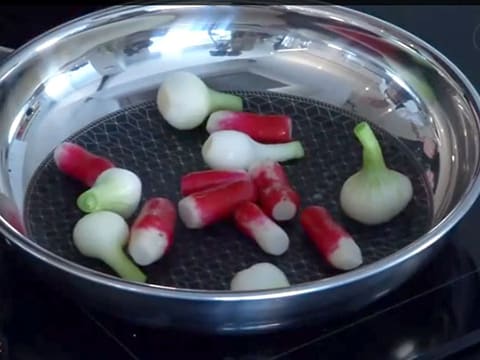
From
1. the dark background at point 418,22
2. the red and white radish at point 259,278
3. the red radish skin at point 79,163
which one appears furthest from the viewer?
the dark background at point 418,22

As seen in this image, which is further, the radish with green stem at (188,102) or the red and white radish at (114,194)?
the radish with green stem at (188,102)

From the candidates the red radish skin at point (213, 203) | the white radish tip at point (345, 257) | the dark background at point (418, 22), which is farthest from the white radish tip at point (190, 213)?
the dark background at point (418, 22)

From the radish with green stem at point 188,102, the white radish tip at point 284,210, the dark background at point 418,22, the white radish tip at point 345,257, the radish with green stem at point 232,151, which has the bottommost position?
the white radish tip at point 345,257

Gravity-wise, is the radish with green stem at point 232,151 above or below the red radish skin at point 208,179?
above

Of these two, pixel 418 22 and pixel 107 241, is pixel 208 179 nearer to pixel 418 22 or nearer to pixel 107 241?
pixel 107 241

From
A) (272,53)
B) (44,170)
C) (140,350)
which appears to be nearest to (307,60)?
(272,53)

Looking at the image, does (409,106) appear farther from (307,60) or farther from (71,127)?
(71,127)

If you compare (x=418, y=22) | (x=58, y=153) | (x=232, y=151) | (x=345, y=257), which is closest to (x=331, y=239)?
(x=345, y=257)

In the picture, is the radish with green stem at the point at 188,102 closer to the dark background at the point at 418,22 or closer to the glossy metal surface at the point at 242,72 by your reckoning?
the glossy metal surface at the point at 242,72

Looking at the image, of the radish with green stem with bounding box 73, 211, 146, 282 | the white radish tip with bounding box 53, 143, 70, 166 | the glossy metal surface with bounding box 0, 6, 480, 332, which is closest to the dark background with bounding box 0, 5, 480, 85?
the glossy metal surface with bounding box 0, 6, 480, 332
